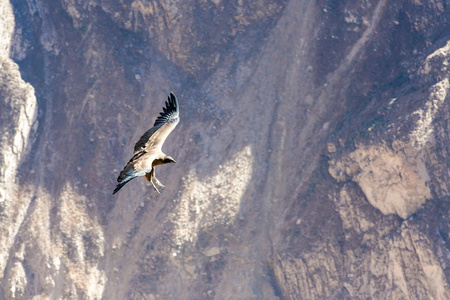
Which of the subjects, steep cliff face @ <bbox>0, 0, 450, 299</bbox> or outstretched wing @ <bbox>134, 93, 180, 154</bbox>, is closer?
outstretched wing @ <bbox>134, 93, 180, 154</bbox>

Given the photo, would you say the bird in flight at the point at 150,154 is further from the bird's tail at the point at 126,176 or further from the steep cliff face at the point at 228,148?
the steep cliff face at the point at 228,148

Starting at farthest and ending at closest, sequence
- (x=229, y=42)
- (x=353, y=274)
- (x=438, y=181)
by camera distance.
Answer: (x=229, y=42)
(x=353, y=274)
(x=438, y=181)

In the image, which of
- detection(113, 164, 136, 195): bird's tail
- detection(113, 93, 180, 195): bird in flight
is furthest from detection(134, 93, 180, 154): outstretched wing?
detection(113, 164, 136, 195): bird's tail

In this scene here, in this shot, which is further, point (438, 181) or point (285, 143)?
point (285, 143)

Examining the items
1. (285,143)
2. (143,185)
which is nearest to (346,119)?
(285,143)

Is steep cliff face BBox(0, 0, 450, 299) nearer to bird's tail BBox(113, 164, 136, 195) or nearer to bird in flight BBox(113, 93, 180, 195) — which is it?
bird in flight BBox(113, 93, 180, 195)

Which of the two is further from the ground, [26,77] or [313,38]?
[313,38]

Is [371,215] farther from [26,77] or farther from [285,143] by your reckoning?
[26,77]
